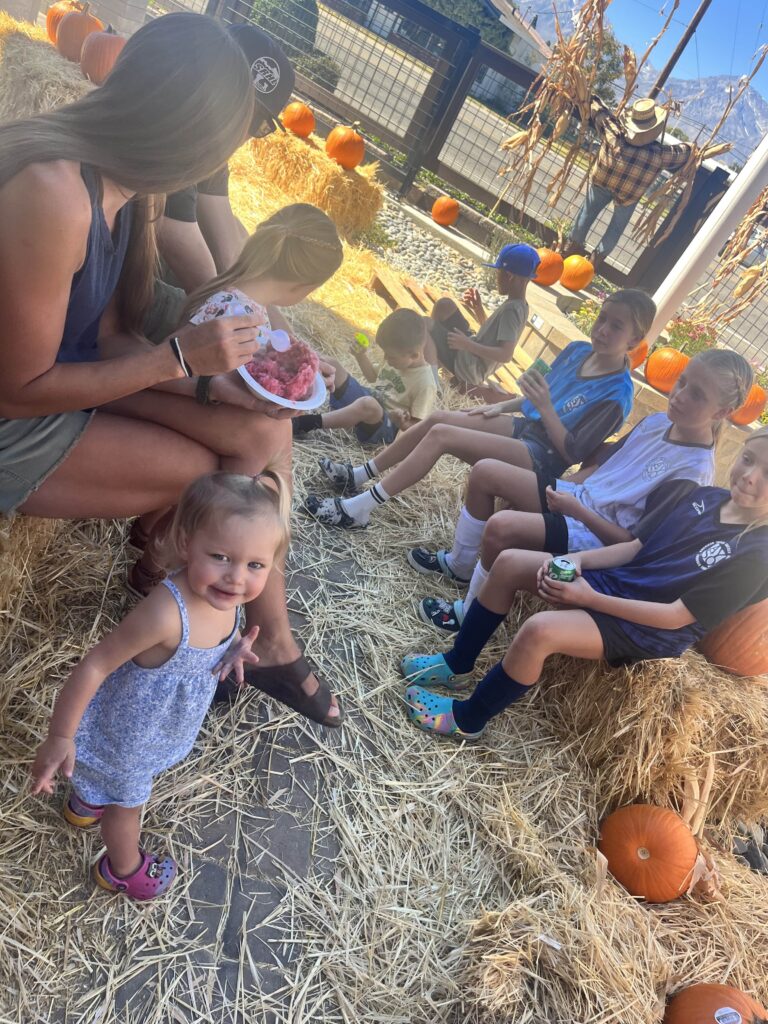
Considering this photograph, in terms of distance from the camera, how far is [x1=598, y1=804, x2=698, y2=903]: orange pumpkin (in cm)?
218

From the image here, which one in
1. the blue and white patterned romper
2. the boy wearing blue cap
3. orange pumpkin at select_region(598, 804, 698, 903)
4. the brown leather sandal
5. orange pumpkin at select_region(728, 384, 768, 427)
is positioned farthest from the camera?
orange pumpkin at select_region(728, 384, 768, 427)

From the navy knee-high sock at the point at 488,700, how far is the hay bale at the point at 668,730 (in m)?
0.33

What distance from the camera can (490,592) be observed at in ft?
8.11

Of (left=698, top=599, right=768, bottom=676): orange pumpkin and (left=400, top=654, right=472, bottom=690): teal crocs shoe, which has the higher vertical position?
(left=698, top=599, right=768, bottom=676): orange pumpkin

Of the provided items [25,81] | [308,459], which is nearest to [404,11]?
[25,81]

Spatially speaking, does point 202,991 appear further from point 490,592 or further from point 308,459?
point 308,459

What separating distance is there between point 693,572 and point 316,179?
19.1 ft

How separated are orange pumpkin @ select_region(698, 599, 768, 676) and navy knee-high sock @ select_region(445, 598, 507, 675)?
0.82 m

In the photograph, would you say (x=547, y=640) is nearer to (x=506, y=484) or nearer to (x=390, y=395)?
(x=506, y=484)

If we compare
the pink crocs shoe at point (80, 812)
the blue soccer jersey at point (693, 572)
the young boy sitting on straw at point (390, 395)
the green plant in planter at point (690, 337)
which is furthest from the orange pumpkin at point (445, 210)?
the pink crocs shoe at point (80, 812)

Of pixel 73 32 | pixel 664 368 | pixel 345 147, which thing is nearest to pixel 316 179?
pixel 345 147

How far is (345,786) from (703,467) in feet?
5.33

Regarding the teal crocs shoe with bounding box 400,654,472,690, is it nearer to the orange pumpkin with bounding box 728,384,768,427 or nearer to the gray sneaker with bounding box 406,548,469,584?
the gray sneaker with bounding box 406,548,469,584

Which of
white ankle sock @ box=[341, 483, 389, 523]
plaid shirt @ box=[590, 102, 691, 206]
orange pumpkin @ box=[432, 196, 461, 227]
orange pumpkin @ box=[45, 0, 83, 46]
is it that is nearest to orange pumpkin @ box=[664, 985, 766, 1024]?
white ankle sock @ box=[341, 483, 389, 523]
